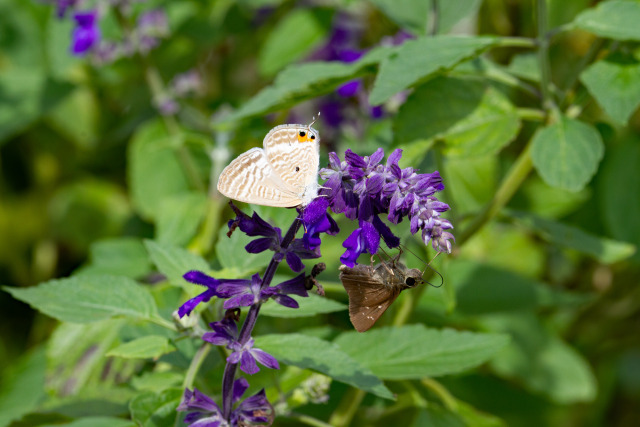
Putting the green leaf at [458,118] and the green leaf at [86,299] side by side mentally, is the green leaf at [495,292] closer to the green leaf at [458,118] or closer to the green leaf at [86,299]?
the green leaf at [458,118]

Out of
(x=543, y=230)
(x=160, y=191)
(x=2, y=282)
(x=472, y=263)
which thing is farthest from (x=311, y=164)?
(x=2, y=282)

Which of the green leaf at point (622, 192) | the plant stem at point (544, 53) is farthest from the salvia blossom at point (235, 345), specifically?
the green leaf at point (622, 192)

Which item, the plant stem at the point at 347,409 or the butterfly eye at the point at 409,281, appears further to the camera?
the plant stem at the point at 347,409

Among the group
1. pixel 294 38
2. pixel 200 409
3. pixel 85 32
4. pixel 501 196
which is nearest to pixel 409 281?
pixel 200 409

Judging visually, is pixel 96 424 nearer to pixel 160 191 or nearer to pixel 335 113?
pixel 160 191

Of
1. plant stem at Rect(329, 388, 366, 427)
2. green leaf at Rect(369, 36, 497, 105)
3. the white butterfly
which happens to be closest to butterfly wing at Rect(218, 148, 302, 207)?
the white butterfly

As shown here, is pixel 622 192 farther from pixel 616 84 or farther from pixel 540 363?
pixel 616 84

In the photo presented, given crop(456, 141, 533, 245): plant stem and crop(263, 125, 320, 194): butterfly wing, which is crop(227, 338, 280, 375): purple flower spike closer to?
crop(263, 125, 320, 194): butterfly wing
